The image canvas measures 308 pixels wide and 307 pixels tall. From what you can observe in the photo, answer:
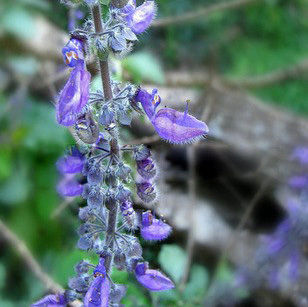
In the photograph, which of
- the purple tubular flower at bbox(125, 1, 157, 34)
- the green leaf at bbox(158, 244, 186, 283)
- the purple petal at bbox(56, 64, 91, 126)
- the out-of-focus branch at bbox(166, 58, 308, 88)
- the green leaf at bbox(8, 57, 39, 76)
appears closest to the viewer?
the purple petal at bbox(56, 64, 91, 126)

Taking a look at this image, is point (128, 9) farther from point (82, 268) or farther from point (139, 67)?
point (139, 67)

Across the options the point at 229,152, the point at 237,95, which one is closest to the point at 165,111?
the point at 229,152

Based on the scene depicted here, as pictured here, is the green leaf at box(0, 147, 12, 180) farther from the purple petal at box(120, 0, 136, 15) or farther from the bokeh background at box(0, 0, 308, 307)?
the purple petal at box(120, 0, 136, 15)

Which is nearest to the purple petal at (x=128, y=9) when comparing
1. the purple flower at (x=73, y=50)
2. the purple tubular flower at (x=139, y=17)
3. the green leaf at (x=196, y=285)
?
the purple tubular flower at (x=139, y=17)

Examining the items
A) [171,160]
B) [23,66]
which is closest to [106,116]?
[171,160]

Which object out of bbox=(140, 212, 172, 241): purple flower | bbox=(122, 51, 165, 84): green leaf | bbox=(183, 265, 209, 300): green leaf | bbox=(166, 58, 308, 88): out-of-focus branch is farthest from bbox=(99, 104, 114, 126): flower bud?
bbox=(166, 58, 308, 88): out-of-focus branch

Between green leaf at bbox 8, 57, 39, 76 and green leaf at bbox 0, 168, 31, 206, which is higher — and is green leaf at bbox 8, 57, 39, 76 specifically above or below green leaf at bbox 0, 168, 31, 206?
above

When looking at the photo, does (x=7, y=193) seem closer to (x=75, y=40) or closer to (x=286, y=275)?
(x=286, y=275)

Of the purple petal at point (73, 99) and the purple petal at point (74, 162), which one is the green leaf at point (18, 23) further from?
the purple petal at point (73, 99)
